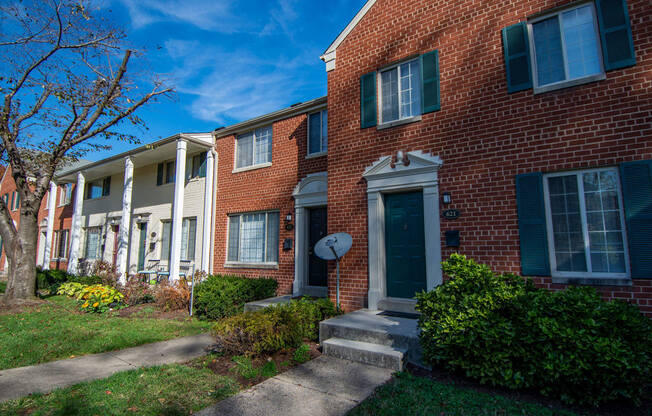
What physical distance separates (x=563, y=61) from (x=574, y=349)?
4.53 meters

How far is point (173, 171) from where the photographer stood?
46.8ft

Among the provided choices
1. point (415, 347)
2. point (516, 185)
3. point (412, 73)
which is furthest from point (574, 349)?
point (412, 73)

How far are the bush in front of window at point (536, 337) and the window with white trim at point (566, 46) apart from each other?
3.53 metres

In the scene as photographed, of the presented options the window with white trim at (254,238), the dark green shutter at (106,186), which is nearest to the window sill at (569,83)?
the window with white trim at (254,238)

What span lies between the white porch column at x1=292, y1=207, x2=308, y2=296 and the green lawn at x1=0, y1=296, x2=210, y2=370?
2.50 metres

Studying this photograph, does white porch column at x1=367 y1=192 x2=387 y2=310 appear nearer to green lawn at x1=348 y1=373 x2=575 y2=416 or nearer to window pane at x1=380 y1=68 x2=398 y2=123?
window pane at x1=380 y1=68 x2=398 y2=123

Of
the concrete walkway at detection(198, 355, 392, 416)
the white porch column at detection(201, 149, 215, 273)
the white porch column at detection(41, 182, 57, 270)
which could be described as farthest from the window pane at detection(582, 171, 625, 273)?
the white porch column at detection(41, 182, 57, 270)

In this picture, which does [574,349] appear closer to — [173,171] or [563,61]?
[563,61]

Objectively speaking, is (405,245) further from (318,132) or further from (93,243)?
(93,243)

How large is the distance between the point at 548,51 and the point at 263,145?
7.93 metres

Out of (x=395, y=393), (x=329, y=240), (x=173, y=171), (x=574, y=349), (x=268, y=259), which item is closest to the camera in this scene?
(x=574, y=349)

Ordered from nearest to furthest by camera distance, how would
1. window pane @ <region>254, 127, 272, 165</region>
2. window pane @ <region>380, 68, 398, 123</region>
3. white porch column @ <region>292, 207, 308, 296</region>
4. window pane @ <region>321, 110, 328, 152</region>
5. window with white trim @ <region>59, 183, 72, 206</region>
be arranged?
window pane @ <region>380, 68, 398, 123</region>, white porch column @ <region>292, 207, 308, 296</region>, window pane @ <region>321, 110, 328, 152</region>, window pane @ <region>254, 127, 272, 165</region>, window with white trim @ <region>59, 183, 72, 206</region>

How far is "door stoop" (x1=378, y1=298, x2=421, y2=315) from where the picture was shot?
21.6 feet

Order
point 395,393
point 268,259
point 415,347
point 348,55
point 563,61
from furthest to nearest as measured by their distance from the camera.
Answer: point 268,259 < point 348,55 < point 563,61 < point 415,347 < point 395,393
